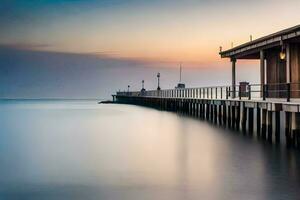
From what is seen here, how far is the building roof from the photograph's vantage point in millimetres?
20484

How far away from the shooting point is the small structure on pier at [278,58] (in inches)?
840

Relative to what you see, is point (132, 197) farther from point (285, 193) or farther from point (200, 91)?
point (200, 91)

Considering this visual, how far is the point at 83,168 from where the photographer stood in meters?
15.9

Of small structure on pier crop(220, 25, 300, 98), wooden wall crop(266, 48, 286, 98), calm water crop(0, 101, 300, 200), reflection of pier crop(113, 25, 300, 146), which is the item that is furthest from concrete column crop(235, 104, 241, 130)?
wooden wall crop(266, 48, 286, 98)

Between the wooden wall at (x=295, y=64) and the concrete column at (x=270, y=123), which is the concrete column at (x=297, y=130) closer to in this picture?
the wooden wall at (x=295, y=64)

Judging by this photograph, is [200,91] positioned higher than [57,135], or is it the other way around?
[200,91]

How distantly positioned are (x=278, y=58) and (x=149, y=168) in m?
12.2

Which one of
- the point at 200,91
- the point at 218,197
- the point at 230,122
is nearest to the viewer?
the point at 218,197

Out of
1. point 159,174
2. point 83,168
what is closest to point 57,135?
point 83,168

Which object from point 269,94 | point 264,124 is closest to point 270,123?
point 264,124

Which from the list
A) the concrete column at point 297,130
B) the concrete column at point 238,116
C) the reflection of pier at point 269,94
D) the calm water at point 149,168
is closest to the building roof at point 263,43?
the reflection of pier at point 269,94

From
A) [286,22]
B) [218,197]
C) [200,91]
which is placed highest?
[286,22]

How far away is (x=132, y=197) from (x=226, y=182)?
3.05 meters

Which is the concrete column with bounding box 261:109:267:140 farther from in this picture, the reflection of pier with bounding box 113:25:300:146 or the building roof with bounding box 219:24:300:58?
the building roof with bounding box 219:24:300:58
